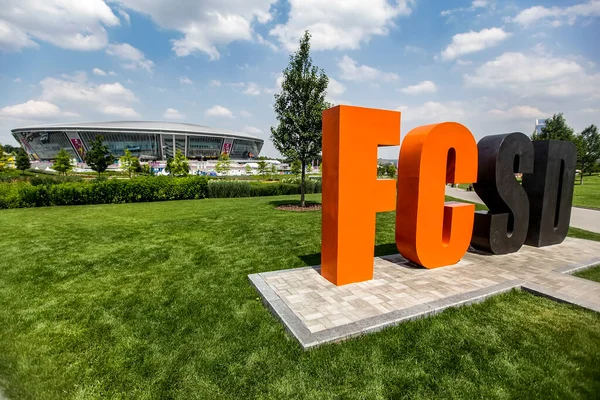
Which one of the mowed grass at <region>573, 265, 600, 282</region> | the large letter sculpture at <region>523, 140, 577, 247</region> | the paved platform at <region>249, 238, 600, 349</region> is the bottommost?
the mowed grass at <region>573, 265, 600, 282</region>

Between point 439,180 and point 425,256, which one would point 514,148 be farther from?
point 425,256

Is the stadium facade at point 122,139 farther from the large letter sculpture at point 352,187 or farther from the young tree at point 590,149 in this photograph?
the large letter sculpture at point 352,187

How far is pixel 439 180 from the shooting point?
564 cm

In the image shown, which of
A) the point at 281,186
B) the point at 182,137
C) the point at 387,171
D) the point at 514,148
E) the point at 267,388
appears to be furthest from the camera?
the point at 182,137

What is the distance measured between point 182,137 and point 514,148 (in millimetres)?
79746

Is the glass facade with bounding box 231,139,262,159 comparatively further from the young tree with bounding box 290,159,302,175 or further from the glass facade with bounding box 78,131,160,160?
the young tree with bounding box 290,159,302,175

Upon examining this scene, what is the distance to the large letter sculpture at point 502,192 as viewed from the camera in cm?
627

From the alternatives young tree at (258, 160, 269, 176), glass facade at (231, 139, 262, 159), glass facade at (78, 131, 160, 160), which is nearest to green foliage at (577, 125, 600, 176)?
young tree at (258, 160, 269, 176)

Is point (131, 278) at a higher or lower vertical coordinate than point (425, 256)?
lower

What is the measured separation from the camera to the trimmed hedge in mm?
15086

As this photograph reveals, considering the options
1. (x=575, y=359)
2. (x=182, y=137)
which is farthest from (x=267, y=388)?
(x=182, y=137)

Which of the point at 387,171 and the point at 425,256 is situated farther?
the point at 387,171

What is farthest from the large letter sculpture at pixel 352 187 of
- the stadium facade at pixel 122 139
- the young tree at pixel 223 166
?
the stadium facade at pixel 122 139

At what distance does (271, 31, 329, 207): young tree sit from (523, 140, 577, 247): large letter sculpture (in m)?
8.43
